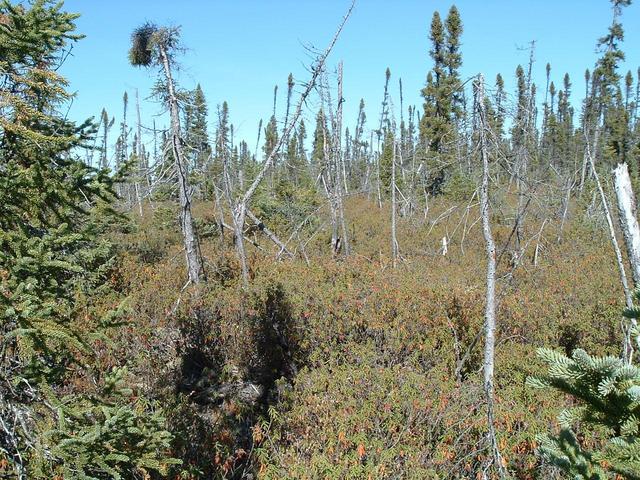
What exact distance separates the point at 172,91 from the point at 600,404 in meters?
9.81

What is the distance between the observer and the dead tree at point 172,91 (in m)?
9.82

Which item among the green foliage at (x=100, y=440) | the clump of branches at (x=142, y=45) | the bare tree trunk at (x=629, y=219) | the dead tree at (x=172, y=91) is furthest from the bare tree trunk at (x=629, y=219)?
the clump of branches at (x=142, y=45)

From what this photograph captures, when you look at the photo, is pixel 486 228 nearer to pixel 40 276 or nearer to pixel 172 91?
pixel 40 276

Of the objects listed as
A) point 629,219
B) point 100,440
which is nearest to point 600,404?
point 629,219

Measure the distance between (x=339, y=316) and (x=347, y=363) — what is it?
3.77 ft

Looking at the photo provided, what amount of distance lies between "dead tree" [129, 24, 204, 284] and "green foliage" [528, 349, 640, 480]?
8.11 metres

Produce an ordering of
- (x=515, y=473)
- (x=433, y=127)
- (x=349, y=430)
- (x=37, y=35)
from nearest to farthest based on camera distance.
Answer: (x=37, y=35) → (x=515, y=473) → (x=349, y=430) → (x=433, y=127)

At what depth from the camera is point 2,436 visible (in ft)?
11.2

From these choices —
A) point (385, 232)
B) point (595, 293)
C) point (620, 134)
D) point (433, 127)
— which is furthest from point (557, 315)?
point (620, 134)

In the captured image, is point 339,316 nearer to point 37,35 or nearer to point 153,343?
point 153,343

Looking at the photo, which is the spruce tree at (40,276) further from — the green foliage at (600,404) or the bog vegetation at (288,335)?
the green foliage at (600,404)

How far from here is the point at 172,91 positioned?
33.2ft

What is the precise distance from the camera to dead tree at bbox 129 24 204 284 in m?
9.82

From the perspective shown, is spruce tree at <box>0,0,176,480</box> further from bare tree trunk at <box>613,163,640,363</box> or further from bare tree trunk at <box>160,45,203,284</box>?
bare tree trunk at <box>160,45,203,284</box>
